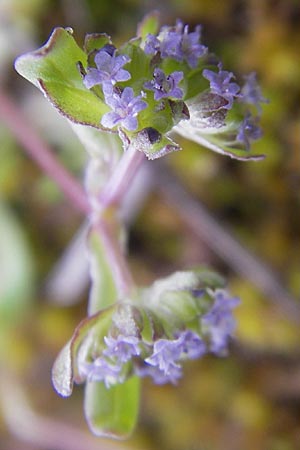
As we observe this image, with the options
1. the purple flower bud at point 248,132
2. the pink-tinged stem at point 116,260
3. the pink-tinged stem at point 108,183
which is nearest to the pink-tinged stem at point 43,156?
the pink-tinged stem at point 108,183

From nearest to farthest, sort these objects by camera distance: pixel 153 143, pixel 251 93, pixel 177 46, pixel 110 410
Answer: pixel 153 143 < pixel 177 46 < pixel 251 93 < pixel 110 410

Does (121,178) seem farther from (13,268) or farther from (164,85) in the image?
(13,268)

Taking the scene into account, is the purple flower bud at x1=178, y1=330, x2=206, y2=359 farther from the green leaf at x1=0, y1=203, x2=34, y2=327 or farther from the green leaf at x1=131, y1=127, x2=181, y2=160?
the green leaf at x1=0, y1=203, x2=34, y2=327

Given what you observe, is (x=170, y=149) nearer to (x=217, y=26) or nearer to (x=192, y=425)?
(x=217, y=26)

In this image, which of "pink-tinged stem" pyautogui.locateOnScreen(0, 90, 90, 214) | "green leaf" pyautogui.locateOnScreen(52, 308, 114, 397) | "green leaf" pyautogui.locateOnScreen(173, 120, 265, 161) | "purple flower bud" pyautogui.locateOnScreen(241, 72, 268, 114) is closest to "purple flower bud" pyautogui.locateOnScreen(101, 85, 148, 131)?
"green leaf" pyautogui.locateOnScreen(173, 120, 265, 161)

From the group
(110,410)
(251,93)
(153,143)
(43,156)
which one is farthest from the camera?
(43,156)

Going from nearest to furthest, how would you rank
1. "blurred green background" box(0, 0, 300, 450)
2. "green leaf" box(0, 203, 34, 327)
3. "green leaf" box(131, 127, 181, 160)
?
"green leaf" box(131, 127, 181, 160) → "blurred green background" box(0, 0, 300, 450) → "green leaf" box(0, 203, 34, 327)

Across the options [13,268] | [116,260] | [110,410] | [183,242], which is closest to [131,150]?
[116,260]

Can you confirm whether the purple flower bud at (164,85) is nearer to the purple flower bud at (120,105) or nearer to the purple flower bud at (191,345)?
the purple flower bud at (120,105)
